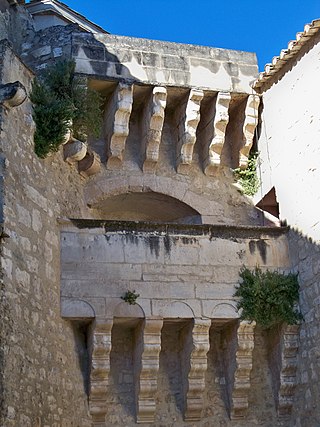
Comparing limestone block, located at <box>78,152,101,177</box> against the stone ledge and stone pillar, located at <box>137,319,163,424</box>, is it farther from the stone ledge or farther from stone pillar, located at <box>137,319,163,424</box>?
stone pillar, located at <box>137,319,163,424</box>

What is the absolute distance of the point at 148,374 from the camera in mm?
8547

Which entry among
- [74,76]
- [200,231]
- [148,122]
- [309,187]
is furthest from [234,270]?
[74,76]

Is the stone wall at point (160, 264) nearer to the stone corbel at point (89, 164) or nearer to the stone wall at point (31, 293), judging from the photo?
the stone wall at point (31, 293)

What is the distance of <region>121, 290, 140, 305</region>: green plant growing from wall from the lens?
337 inches

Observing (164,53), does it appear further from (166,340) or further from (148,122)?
(166,340)

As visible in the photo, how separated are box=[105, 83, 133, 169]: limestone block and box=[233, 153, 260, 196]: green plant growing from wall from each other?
65.6 inches

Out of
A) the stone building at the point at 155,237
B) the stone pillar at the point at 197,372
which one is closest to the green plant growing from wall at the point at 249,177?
the stone building at the point at 155,237

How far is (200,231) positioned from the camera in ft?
30.0

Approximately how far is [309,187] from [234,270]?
131cm

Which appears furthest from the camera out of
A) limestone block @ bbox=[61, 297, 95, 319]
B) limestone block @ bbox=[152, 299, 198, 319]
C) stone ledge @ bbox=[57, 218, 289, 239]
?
stone ledge @ bbox=[57, 218, 289, 239]

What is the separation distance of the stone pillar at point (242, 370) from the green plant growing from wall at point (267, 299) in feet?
0.54

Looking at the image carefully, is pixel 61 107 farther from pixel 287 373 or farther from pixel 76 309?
pixel 287 373

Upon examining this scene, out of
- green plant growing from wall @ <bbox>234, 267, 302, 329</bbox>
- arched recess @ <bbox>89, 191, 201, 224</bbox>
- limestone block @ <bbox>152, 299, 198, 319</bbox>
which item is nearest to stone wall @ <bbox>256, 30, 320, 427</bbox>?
green plant growing from wall @ <bbox>234, 267, 302, 329</bbox>

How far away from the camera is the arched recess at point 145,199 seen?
32.2 ft
